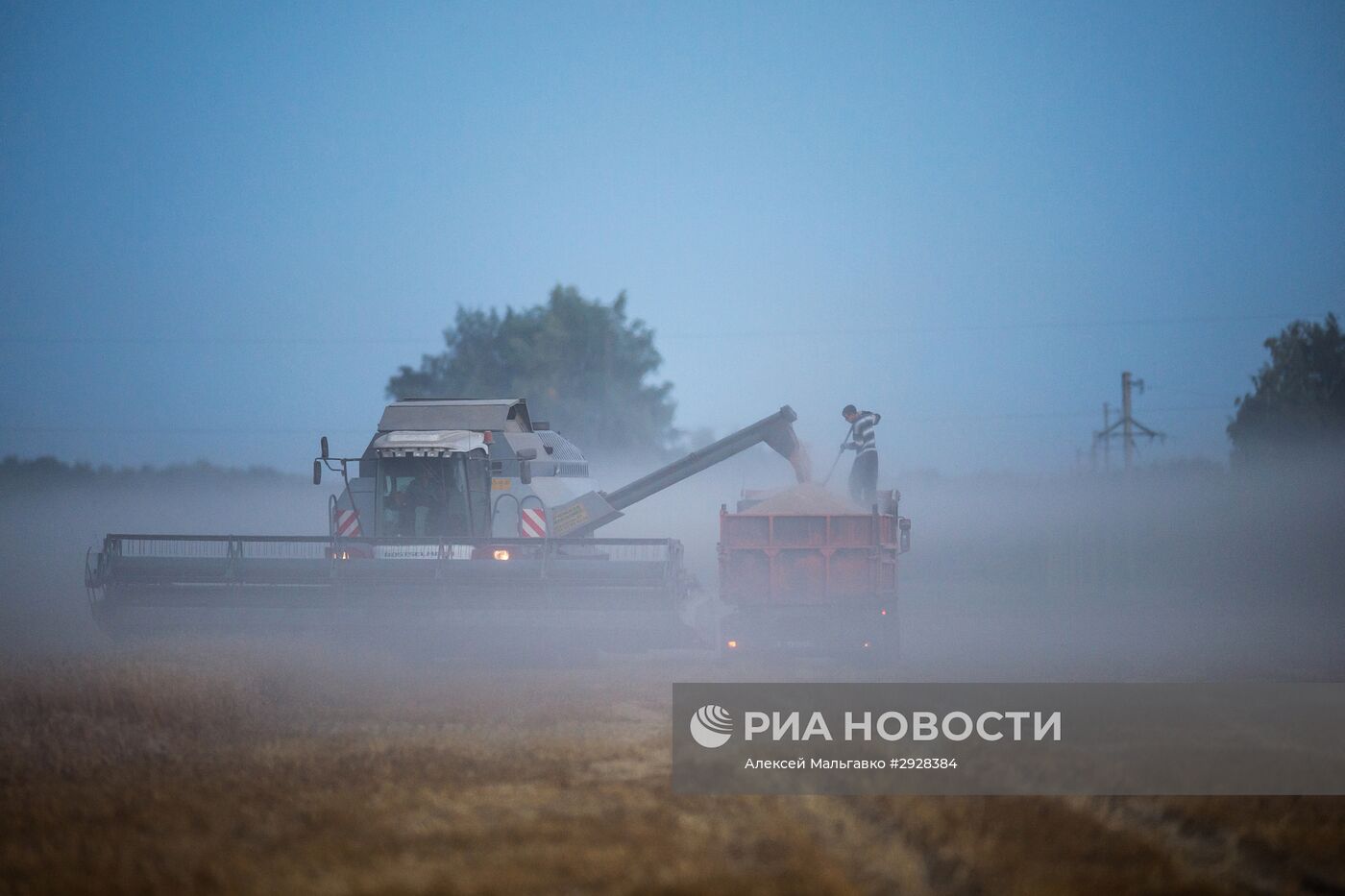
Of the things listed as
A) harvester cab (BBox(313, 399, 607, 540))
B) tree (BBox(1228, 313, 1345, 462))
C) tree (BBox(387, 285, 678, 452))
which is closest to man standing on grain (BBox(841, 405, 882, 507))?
harvester cab (BBox(313, 399, 607, 540))

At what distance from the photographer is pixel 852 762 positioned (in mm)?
8852

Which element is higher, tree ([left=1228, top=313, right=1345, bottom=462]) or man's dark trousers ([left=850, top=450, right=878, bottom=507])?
tree ([left=1228, top=313, right=1345, bottom=462])

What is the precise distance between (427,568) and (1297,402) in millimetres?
34987

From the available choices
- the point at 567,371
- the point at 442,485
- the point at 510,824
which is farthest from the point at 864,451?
the point at 567,371

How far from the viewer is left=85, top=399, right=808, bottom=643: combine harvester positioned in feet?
51.8

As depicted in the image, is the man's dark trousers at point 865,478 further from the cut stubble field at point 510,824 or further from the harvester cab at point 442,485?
the cut stubble field at point 510,824

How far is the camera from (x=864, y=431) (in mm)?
17656

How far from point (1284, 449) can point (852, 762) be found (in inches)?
1443

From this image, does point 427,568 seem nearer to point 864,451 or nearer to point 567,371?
point 864,451

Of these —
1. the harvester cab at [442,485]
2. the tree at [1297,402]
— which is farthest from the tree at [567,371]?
the harvester cab at [442,485]

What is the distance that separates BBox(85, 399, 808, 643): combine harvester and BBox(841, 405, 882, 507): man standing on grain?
3117 mm

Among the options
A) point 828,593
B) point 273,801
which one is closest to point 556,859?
point 273,801

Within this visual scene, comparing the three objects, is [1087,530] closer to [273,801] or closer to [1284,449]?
[1284,449]

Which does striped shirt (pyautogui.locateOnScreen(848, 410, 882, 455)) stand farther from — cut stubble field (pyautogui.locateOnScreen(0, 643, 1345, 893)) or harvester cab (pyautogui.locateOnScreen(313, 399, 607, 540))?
cut stubble field (pyautogui.locateOnScreen(0, 643, 1345, 893))
